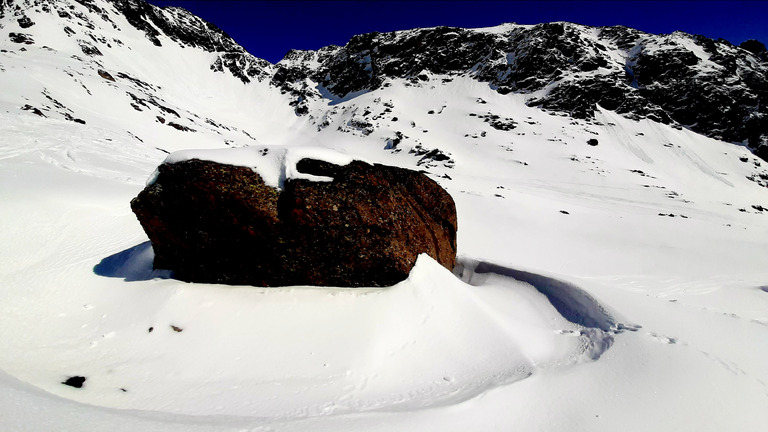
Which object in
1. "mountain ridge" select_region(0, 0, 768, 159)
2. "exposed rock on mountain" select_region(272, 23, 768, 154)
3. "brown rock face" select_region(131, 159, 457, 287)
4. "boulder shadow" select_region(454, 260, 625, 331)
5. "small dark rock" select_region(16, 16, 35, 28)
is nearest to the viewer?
"boulder shadow" select_region(454, 260, 625, 331)

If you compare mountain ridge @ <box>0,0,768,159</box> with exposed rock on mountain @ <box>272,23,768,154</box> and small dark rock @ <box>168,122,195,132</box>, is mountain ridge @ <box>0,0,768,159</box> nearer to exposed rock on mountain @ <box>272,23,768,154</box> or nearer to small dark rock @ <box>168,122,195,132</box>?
exposed rock on mountain @ <box>272,23,768,154</box>

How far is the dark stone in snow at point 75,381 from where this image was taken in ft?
11.0

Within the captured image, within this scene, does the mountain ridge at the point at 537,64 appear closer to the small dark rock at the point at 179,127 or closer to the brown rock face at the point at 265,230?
the small dark rock at the point at 179,127

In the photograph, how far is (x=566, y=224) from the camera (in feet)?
55.6

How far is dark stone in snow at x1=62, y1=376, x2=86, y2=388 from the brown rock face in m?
2.07

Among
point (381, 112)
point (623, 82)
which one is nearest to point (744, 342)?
point (381, 112)

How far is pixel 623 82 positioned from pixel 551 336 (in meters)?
75.0

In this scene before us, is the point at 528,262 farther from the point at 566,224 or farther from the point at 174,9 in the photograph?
the point at 174,9

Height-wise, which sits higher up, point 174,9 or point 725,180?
point 174,9

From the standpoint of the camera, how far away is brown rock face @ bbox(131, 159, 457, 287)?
211 inches

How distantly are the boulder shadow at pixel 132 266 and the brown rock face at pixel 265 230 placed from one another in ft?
0.64

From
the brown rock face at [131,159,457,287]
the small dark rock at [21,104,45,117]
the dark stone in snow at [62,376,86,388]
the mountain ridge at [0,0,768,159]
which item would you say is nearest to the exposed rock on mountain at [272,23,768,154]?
the mountain ridge at [0,0,768,159]

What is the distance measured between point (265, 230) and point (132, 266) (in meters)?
2.88

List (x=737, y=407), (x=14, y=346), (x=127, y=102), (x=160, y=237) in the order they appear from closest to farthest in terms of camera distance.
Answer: (x=737, y=407), (x=14, y=346), (x=160, y=237), (x=127, y=102)
